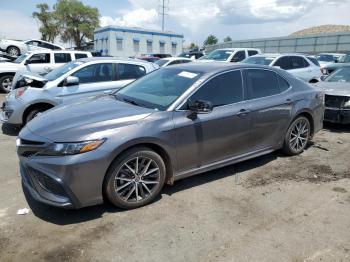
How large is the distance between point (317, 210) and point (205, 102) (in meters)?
1.85

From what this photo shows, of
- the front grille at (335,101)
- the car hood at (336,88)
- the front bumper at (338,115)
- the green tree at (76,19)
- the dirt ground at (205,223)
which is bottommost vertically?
the dirt ground at (205,223)

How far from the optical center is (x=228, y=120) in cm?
472

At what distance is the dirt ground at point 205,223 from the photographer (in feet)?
10.8

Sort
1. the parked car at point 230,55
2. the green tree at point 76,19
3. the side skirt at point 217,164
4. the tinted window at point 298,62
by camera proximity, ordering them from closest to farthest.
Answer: the side skirt at point 217,164
the tinted window at point 298,62
the parked car at point 230,55
the green tree at point 76,19

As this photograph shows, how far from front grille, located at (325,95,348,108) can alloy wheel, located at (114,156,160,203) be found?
522 centimetres

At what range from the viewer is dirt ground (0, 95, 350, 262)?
10.8 ft

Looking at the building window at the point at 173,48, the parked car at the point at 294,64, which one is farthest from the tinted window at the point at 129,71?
the building window at the point at 173,48

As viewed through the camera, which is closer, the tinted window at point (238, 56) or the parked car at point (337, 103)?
the parked car at point (337, 103)

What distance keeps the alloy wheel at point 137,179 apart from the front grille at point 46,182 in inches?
23.8

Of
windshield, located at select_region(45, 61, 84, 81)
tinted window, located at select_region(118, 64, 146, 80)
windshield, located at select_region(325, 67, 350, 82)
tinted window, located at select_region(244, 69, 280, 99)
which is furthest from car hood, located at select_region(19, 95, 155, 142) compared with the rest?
windshield, located at select_region(325, 67, 350, 82)

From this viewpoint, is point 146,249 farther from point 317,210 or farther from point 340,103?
point 340,103

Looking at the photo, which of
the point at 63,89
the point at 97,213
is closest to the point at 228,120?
the point at 97,213

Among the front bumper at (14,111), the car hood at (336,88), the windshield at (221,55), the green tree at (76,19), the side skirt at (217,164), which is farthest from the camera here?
the green tree at (76,19)

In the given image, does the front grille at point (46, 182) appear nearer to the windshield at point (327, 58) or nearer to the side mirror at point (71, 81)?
the side mirror at point (71, 81)
